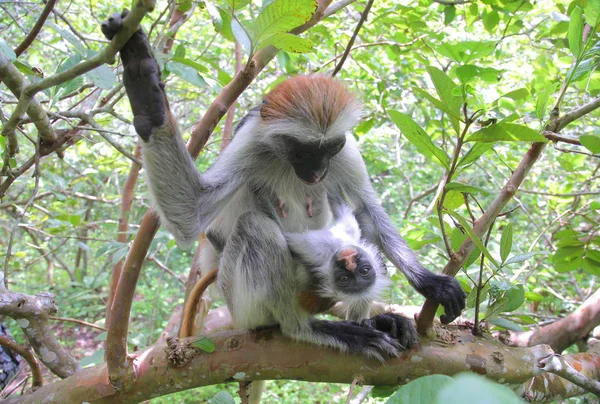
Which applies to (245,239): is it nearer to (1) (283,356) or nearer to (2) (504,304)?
(1) (283,356)

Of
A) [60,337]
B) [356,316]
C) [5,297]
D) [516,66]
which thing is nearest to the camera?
[5,297]

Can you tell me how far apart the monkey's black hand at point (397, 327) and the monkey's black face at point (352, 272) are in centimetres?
19

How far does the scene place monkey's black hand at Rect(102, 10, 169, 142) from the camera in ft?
5.90

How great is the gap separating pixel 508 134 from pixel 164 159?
1.47 meters

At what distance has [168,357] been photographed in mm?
2234

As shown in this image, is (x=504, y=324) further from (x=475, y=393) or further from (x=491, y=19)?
(x=491, y=19)

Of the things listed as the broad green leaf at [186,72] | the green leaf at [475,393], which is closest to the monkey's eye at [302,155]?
the broad green leaf at [186,72]

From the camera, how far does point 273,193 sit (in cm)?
306

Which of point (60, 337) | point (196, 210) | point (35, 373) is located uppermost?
point (196, 210)

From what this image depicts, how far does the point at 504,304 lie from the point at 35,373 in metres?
2.37

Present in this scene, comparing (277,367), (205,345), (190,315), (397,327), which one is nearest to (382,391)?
(397,327)

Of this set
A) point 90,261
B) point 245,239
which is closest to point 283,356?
point 245,239

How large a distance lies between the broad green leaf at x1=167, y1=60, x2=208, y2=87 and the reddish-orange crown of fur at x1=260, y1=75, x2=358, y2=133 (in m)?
0.47

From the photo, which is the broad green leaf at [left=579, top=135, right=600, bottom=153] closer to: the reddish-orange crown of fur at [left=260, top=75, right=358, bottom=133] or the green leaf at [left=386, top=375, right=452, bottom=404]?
the reddish-orange crown of fur at [left=260, top=75, right=358, bottom=133]
